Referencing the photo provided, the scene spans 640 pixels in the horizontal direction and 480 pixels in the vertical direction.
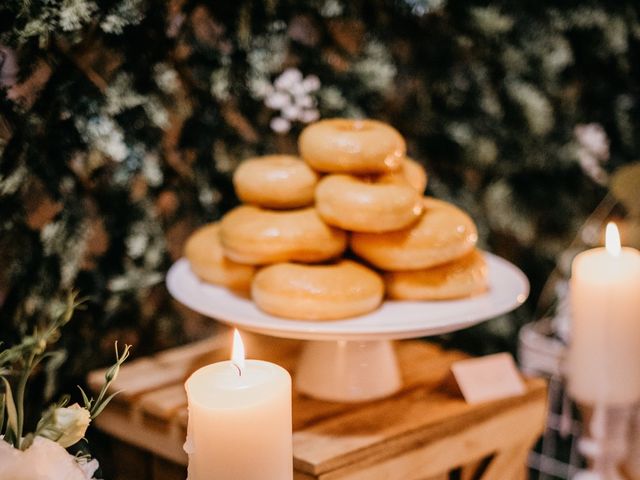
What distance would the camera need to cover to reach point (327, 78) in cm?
156

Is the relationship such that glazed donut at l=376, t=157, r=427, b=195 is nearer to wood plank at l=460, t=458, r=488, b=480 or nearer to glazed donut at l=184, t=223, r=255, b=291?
glazed donut at l=184, t=223, r=255, b=291

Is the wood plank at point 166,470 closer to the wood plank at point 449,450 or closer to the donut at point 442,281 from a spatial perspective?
the wood plank at point 449,450

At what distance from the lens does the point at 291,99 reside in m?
1.52

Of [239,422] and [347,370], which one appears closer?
[239,422]

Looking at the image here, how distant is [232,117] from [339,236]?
0.47 m

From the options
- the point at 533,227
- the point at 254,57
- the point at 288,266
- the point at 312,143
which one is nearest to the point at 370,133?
the point at 312,143

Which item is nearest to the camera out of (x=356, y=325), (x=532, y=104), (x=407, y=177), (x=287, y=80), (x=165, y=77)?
(x=356, y=325)

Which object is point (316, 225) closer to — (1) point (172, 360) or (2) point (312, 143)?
(2) point (312, 143)

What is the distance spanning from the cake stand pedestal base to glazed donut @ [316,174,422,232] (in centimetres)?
21

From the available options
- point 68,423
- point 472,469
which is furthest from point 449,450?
point 68,423

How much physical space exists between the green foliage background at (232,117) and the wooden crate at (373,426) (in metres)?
0.12

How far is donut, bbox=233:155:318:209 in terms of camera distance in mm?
1152

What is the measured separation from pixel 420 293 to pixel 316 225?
185mm

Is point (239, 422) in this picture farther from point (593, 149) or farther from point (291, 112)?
point (593, 149)
